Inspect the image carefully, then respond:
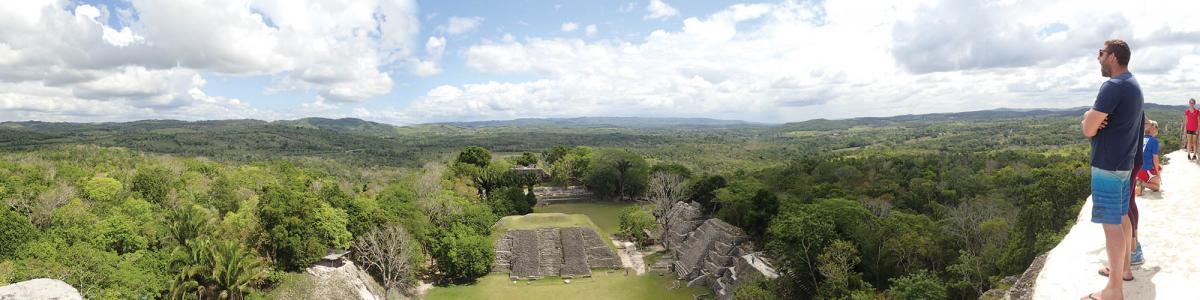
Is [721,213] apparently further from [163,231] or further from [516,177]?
[163,231]

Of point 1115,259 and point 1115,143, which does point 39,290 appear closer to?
point 1115,259

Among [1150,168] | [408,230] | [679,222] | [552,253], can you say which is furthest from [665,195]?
[1150,168]

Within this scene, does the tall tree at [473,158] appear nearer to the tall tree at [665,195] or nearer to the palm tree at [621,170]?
the palm tree at [621,170]

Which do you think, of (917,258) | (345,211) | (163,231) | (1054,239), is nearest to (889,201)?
(917,258)

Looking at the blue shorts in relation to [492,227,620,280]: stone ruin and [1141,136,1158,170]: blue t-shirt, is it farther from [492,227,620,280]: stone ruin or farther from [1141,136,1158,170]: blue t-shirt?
[492,227,620,280]: stone ruin

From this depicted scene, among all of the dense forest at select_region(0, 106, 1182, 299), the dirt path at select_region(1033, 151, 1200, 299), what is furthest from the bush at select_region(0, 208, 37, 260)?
the dirt path at select_region(1033, 151, 1200, 299)
